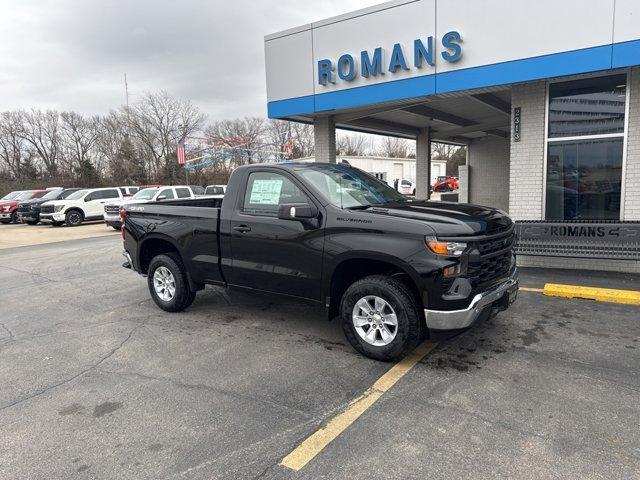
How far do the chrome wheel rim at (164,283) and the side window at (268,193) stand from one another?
1.70m

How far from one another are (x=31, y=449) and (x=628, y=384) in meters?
4.57

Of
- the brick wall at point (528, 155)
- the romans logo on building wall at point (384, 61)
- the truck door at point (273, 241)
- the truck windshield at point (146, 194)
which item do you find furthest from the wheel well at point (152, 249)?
the truck windshield at point (146, 194)

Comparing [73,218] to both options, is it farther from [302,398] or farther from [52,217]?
[302,398]

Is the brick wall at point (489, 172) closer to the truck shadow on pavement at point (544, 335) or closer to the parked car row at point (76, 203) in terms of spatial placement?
the parked car row at point (76, 203)

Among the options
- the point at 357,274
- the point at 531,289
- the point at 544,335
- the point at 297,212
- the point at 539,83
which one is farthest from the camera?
the point at 539,83

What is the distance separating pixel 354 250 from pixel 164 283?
323 cm

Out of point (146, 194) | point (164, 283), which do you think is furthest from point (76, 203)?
point (164, 283)

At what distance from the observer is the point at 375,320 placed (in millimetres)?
4395

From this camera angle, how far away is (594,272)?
7.82 meters

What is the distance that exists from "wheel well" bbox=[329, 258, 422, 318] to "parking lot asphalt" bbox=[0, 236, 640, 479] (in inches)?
23.1

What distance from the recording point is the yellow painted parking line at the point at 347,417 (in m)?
2.97

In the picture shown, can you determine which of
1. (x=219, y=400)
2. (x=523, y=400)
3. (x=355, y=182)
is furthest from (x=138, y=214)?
(x=523, y=400)

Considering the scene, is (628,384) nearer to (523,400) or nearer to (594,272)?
(523,400)

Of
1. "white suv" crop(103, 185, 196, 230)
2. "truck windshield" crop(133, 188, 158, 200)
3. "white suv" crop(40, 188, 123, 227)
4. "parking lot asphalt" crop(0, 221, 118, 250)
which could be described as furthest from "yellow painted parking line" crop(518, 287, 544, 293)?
"white suv" crop(40, 188, 123, 227)
